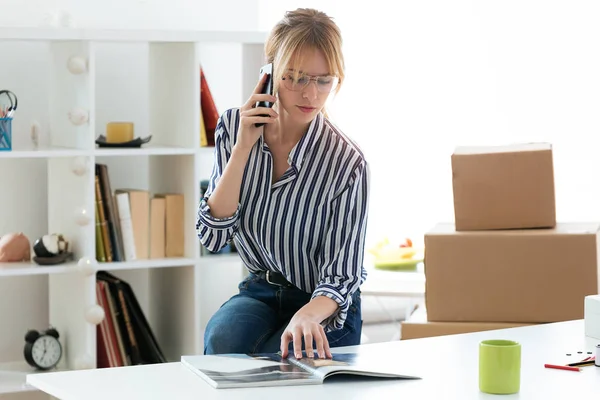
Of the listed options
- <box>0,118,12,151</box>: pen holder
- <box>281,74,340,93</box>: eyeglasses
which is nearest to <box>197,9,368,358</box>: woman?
<box>281,74,340,93</box>: eyeglasses

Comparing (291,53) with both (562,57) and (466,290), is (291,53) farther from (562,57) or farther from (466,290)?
(562,57)

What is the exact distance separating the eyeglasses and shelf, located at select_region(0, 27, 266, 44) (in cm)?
95

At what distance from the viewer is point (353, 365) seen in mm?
1726

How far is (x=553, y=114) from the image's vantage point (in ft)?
13.0

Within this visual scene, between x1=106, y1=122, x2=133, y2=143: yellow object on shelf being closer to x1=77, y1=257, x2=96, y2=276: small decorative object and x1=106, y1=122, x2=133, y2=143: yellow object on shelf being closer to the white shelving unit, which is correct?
the white shelving unit

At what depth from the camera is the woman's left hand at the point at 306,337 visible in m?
1.83

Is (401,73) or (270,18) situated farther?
(401,73)

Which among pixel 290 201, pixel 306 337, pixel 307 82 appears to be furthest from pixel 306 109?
pixel 306 337

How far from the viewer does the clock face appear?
3086 millimetres

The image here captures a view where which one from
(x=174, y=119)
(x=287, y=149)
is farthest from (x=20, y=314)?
(x=287, y=149)

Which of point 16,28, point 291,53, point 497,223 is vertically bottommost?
point 497,223

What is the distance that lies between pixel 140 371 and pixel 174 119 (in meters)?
1.62

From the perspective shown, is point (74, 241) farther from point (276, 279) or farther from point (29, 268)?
point (276, 279)

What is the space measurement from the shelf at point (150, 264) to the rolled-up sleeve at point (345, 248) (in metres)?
0.96
